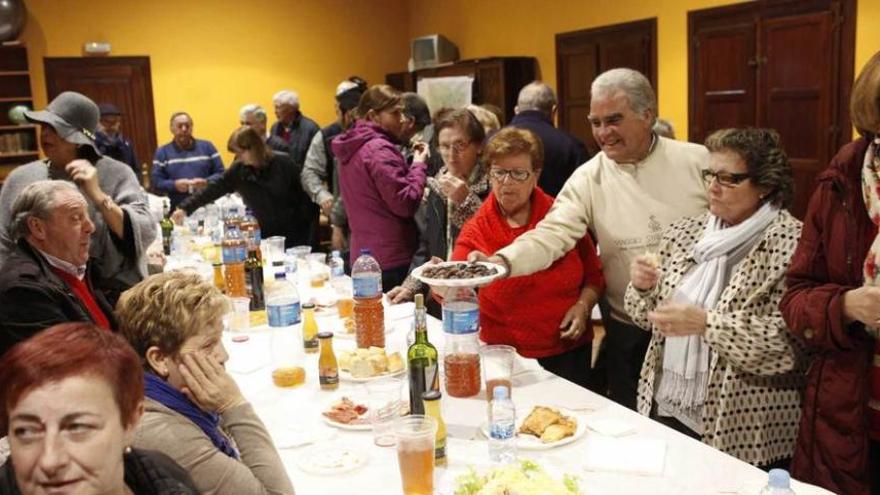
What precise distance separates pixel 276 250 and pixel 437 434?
2.55m

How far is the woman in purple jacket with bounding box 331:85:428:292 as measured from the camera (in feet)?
13.4

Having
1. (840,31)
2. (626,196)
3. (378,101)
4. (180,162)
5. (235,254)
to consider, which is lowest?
(235,254)

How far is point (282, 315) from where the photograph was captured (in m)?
2.99

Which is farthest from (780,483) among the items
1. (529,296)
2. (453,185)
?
(453,185)

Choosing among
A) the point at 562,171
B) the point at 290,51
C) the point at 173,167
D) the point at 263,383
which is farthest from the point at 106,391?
the point at 290,51

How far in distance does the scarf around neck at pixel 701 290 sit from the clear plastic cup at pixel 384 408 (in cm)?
86

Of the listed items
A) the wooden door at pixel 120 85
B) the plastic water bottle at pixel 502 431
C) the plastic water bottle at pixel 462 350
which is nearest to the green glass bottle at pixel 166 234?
the plastic water bottle at pixel 462 350

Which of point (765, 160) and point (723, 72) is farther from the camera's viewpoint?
point (723, 72)

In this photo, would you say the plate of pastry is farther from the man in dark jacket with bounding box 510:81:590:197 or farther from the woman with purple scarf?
the man in dark jacket with bounding box 510:81:590:197

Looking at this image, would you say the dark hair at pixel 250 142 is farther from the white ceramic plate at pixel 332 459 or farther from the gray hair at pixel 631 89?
the white ceramic plate at pixel 332 459

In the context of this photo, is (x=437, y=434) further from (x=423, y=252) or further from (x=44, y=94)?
(x=44, y=94)

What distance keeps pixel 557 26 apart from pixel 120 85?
4843 millimetres

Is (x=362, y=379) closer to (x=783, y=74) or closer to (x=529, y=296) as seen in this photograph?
(x=529, y=296)

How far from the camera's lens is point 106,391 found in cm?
131
